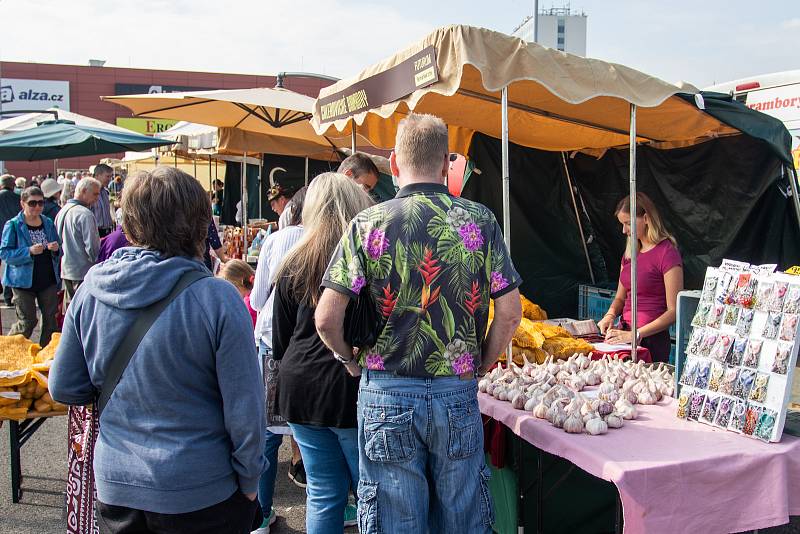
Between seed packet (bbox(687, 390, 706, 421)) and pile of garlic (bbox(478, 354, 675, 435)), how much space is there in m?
0.22

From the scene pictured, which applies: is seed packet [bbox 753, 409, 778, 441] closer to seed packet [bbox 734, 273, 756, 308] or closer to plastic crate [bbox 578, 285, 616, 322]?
seed packet [bbox 734, 273, 756, 308]

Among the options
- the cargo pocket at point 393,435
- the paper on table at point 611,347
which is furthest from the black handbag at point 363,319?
the paper on table at point 611,347

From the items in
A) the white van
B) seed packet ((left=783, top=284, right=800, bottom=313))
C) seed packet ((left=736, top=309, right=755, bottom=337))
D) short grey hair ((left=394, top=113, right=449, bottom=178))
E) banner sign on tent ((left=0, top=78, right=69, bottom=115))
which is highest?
banner sign on tent ((left=0, top=78, right=69, bottom=115))

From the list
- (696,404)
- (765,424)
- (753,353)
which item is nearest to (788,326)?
(753,353)

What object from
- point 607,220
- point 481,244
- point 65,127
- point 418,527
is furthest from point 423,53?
point 65,127

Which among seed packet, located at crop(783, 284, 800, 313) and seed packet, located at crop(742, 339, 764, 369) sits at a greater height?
seed packet, located at crop(783, 284, 800, 313)

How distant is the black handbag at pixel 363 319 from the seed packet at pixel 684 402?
1.34 metres

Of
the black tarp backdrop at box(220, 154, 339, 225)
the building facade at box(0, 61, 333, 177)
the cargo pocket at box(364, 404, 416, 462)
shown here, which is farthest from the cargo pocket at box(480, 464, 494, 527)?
the building facade at box(0, 61, 333, 177)

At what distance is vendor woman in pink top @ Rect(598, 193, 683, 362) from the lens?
14.4 feet

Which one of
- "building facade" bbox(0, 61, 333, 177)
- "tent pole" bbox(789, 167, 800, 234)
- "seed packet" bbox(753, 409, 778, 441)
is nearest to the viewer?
"seed packet" bbox(753, 409, 778, 441)

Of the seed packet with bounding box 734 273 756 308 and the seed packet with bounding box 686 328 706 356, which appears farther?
the seed packet with bounding box 686 328 706 356

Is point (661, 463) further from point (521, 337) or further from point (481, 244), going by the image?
point (521, 337)

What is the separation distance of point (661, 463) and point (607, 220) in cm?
465

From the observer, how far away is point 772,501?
243 cm
